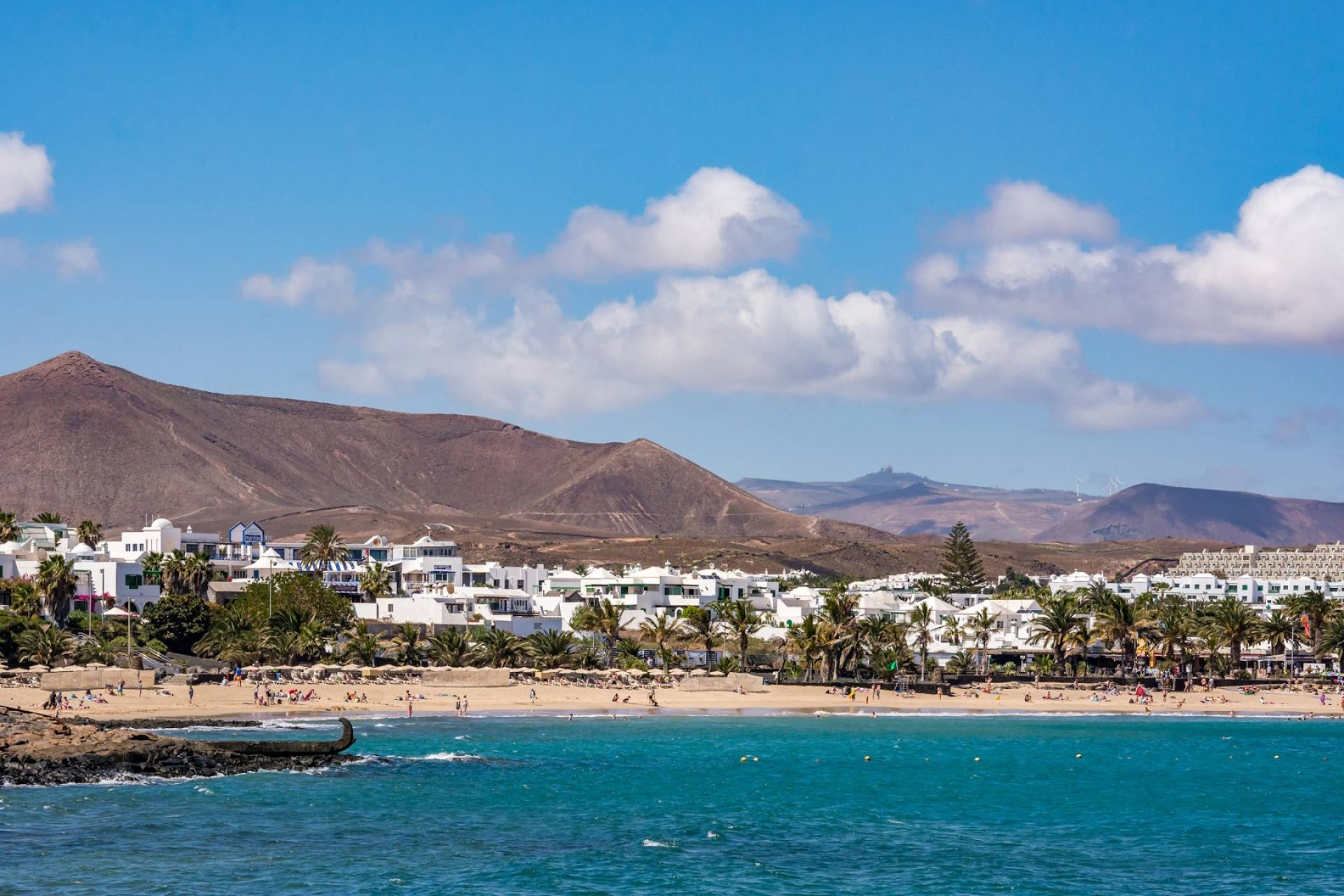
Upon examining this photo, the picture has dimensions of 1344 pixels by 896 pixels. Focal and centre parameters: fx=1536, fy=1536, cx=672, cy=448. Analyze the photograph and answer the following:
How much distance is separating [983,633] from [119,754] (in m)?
61.4

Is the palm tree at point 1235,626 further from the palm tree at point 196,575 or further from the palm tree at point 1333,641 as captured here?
the palm tree at point 196,575

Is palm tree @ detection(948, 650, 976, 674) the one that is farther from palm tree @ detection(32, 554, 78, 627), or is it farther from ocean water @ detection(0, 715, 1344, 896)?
palm tree @ detection(32, 554, 78, 627)

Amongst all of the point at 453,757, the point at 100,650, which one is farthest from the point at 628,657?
the point at 453,757

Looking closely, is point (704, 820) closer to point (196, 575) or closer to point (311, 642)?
point (311, 642)

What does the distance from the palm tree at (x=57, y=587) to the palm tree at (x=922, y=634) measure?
4924 cm

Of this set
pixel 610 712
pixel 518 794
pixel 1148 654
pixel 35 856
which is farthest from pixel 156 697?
pixel 1148 654

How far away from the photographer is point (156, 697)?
237 ft

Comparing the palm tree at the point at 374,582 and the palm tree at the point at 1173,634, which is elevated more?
the palm tree at the point at 374,582

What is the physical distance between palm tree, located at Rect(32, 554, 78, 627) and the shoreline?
48.0ft

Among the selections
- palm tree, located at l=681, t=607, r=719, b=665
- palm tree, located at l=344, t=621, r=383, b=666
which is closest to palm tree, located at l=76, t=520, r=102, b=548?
palm tree, located at l=344, t=621, r=383, b=666

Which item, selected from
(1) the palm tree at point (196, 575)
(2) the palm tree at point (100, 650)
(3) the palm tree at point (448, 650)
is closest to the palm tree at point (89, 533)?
(1) the palm tree at point (196, 575)

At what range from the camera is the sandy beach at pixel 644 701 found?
70.9 meters

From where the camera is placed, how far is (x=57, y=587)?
8656 centimetres

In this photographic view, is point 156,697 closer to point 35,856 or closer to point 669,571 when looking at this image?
point 35,856
